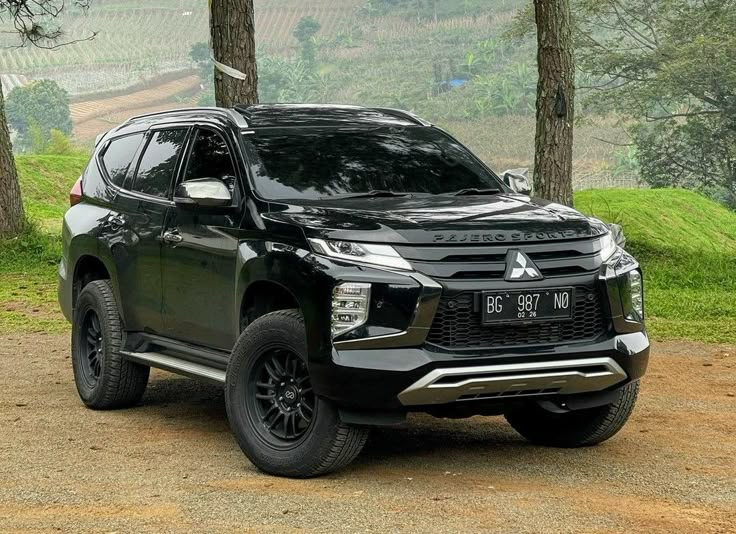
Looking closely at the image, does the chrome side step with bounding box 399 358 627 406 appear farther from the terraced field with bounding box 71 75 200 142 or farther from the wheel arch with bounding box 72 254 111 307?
the terraced field with bounding box 71 75 200 142

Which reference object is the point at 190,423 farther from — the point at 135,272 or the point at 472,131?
the point at 472,131

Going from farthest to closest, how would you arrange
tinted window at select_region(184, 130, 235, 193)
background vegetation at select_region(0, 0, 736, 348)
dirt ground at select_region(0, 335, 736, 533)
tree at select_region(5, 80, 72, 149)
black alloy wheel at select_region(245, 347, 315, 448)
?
tree at select_region(5, 80, 72, 149), background vegetation at select_region(0, 0, 736, 348), tinted window at select_region(184, 130, 235, 193), black alloy wheel at select_region(245, 347, 315, 448), dirt ground at select_region(0, 335, 736, 533)

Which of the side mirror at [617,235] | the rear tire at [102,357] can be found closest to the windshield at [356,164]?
the side mirror at [617,235]

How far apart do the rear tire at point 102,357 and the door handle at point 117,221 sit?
431 millimetres

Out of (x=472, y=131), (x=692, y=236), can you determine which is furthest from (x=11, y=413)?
(x=472, y=131)

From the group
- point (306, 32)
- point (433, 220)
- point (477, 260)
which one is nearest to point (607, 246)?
point (477, 260)

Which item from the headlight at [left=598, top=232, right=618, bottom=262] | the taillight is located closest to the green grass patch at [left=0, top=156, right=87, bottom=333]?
the taillight

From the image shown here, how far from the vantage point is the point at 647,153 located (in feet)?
182

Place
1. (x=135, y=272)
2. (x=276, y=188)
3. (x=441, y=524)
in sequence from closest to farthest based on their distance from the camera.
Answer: (x=441, y=524), (x=276, y=188), (x=135, y=272)

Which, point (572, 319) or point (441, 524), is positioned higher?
point (572, 319)

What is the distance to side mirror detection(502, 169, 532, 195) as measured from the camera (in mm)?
7789

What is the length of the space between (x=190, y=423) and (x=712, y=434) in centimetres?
316

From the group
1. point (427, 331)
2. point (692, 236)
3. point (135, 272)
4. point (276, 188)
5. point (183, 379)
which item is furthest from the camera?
point (692, 236)

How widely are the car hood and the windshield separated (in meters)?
0.26
